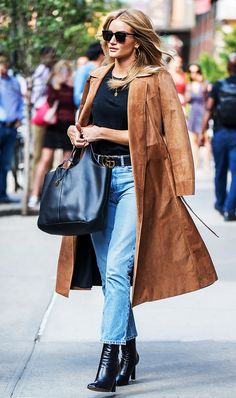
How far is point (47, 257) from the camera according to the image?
1065 cm

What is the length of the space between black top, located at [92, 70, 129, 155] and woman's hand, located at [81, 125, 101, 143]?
0.06 metres

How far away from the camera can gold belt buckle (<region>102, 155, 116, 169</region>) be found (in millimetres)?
5906

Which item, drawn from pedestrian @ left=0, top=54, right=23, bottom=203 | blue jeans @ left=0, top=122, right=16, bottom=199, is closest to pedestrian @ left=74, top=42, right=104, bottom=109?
pedestrian @ left=0, top=54, right=23, bottom=203

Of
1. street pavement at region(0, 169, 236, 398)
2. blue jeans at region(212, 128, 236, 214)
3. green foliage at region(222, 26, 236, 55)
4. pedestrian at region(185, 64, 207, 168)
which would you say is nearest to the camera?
street pavement at region(0, 169, 236, 398)

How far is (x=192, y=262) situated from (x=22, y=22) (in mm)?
8354

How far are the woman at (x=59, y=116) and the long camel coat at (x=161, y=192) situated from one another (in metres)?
8.79

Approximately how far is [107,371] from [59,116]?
9170 millimetres

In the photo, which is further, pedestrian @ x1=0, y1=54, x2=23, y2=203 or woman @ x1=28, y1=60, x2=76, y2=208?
pedestrian @ x1=0, y1=54, x2=23, y2=203

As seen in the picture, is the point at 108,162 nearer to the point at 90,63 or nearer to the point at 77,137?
the point at 77,137

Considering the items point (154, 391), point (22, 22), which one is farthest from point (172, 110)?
point (22, 22)

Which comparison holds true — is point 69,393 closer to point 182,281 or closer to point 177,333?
point 182,281

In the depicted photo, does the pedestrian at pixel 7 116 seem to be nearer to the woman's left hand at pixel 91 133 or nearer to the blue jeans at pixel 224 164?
the blue jeans at pixel 224 164

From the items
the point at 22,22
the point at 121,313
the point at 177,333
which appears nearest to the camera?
the point at 121,313

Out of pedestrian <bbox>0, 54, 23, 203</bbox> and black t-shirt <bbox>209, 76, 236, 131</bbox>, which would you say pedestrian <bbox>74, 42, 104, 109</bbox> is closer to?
pedestrian <bbox>0, 54, 23, 203</bbox>
